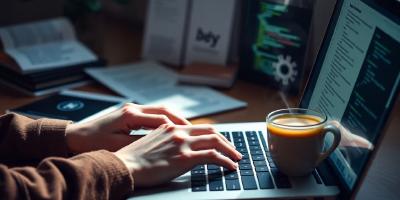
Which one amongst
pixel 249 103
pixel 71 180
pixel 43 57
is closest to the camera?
pixel 71 180

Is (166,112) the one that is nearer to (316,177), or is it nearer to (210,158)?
(210,158)

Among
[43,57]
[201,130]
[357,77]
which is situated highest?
[357,77]

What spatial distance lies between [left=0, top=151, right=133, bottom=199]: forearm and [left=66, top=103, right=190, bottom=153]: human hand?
154 millimetres

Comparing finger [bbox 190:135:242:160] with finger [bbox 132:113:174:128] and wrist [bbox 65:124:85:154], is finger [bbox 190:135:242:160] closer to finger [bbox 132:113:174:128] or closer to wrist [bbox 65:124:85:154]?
finger [bbox 132:113:174:128]

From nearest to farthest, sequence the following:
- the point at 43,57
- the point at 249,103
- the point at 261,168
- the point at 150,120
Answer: the point at 261,168 < the point at 150,120 < the point at 249,103 < the point at 43,57

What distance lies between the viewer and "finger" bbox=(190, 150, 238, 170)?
3.07ft

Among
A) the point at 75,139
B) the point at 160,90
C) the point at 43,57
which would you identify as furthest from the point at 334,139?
the point at 43,57

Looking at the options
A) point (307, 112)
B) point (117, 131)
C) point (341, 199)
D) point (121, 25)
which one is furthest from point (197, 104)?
point (121, 25)

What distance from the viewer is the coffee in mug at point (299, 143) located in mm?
884

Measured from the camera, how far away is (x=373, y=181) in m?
1.00

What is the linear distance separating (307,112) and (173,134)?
0.73 feet

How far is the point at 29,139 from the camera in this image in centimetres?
104

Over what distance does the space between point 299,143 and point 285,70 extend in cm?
50

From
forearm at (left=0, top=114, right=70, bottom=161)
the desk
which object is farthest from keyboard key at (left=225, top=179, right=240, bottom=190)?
forearm at (left=0, top=114, right=70, bottom=161)
